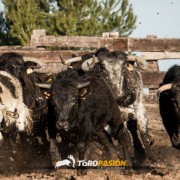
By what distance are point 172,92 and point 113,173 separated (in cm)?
212

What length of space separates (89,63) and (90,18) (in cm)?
1542

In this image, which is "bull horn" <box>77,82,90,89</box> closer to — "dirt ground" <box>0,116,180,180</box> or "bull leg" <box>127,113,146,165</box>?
"dirt ground" <box>0,116,180,180</box>

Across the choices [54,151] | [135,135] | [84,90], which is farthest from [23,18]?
[84,90]

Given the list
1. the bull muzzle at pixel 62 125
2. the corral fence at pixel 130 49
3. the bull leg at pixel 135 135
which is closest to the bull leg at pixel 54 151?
the bull muzzle at pixel 62 125

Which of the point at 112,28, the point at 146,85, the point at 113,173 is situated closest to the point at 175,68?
the point at 113,173

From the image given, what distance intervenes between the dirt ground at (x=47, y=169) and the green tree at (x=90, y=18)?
1494cm

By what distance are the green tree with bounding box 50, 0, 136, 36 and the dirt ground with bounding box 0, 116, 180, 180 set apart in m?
14.9

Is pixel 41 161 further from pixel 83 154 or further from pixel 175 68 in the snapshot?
pixel 175 68

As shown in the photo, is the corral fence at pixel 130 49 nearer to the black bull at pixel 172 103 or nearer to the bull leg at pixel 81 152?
the black bull at pixel 172 103

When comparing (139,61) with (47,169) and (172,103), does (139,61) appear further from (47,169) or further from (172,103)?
(47,169)

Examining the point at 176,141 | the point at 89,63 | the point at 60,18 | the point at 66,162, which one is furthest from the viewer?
the point at 60,18

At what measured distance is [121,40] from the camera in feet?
47.6

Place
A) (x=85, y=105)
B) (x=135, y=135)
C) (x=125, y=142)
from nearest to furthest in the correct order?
(x=85, y=105) → (x=125, y=142) → (x=135, y=135)

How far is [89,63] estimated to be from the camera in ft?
34.6
